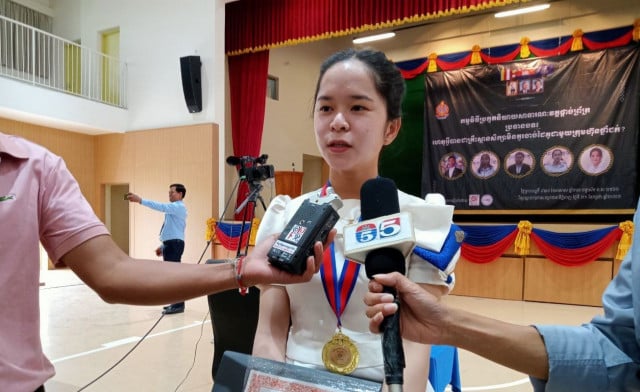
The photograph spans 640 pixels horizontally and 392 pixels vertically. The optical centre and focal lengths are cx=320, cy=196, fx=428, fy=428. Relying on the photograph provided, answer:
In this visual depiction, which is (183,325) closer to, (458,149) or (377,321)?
(377,321)

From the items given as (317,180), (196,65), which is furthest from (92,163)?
(317,180)

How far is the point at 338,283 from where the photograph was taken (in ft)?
2.95

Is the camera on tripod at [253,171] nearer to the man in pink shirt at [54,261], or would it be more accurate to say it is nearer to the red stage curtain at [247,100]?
the man in pink shirt at [54,261]

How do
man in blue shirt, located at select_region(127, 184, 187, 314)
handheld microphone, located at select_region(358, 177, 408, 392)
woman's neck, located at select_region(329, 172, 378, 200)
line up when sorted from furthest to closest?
man in blue shirt, located at select_region(127, 184, 187, 314) < woman's neck, located at select_region(329, 172, 378, 200) < handheld microphone, located at select_region(358, 177, 408, 392)

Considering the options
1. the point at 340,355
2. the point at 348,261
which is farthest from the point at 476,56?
the point at 340,355

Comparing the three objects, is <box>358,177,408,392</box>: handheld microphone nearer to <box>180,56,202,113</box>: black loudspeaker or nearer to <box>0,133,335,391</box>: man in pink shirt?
<box>0,133,335,391</box>: man in pink shirt

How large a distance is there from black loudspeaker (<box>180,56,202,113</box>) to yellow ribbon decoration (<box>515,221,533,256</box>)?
18.0 feet

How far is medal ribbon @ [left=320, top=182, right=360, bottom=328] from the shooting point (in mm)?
889

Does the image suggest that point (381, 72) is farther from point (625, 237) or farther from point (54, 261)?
point (625, 237)

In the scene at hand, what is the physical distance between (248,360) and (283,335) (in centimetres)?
→ 24

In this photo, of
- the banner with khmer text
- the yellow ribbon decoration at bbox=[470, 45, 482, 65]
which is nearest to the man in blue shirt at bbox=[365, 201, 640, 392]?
the banner with khmer text

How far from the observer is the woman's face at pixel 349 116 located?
92cm

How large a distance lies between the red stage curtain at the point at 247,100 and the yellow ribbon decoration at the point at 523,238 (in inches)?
180

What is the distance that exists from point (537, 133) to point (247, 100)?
16.3 ft
